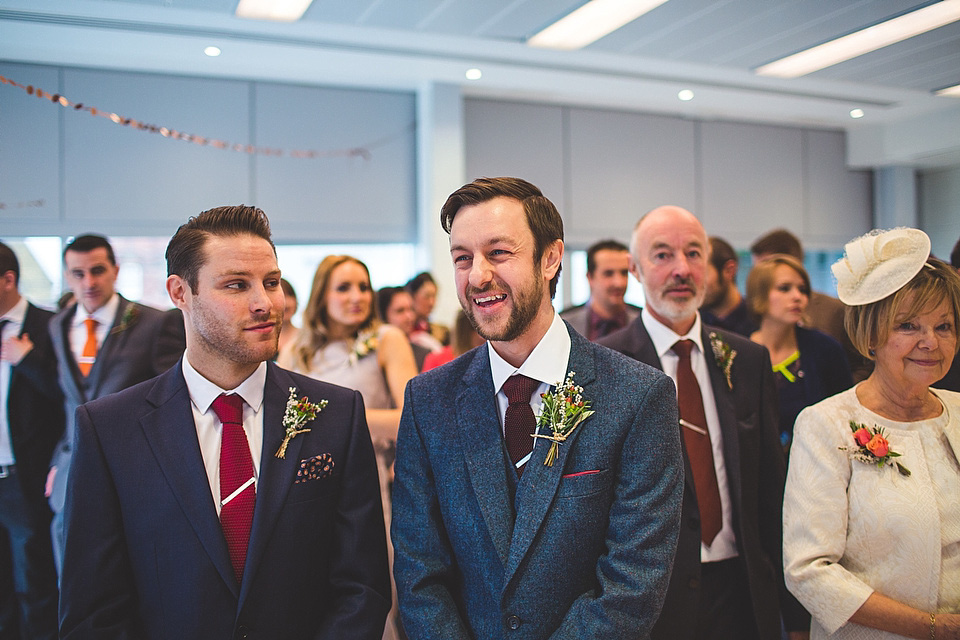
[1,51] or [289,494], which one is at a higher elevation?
[1,51]

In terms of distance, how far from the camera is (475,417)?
179 cm

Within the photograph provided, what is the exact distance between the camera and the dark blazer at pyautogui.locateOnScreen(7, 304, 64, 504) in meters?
3.56

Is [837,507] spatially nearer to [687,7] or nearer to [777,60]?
[687,7]

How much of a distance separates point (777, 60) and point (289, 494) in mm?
4775

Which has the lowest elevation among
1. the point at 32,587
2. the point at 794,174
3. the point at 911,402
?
the point at 32,587

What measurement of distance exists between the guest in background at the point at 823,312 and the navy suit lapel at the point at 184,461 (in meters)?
2.19

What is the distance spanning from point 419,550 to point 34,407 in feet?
8.80

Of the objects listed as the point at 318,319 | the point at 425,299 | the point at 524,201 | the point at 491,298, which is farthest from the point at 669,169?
the point at 491,298

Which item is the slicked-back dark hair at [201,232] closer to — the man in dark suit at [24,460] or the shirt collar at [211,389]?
the shirt collar at [211,389]

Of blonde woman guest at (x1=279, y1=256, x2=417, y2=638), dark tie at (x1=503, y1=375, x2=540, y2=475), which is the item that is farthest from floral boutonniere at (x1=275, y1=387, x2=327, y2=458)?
blonde woman guest at (x1=279, y1=256, x2=417, y2=638)

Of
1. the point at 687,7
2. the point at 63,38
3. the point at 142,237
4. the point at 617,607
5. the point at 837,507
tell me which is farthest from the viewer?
the point at 142,237

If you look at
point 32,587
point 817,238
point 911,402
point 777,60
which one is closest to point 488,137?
point 777,60

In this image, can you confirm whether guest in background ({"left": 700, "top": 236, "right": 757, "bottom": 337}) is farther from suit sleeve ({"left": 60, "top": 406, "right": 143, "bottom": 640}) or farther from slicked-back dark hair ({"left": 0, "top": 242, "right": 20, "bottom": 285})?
slicked-back dark hair ({"left": 0, "top": 242, "right": 20, "bottom": 285})

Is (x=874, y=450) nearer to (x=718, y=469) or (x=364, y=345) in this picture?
(x=718, y=469)
